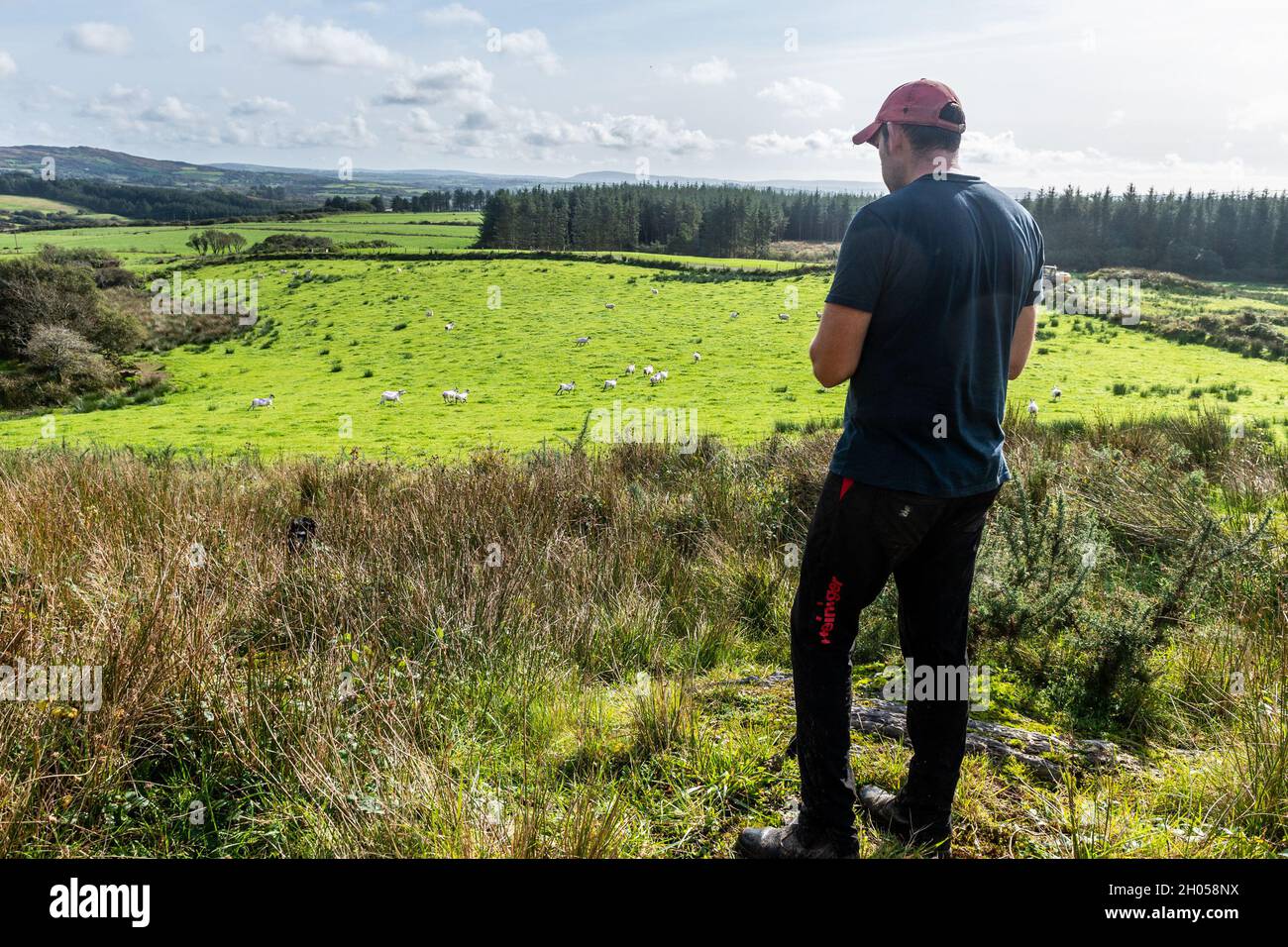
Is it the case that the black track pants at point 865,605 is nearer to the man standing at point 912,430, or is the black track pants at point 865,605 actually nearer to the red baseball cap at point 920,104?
the man standing at point 912,430

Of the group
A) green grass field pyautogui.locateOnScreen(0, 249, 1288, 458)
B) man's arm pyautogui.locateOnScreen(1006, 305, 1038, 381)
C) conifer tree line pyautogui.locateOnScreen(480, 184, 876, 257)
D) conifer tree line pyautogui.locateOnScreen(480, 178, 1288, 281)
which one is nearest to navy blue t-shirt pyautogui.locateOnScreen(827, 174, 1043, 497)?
man's arm pyautogui.locateOnScreen(1006, 305, 1038, 381)

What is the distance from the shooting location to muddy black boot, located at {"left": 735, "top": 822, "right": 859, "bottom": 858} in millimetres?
2352

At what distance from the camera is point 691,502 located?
6570 mm

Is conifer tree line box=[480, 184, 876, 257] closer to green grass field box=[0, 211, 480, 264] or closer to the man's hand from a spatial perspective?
green grass field box=[0, 211, 480, 264]

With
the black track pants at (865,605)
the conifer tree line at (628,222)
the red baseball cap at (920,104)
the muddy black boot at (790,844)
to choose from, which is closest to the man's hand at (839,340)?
the black track pants at (865,605)

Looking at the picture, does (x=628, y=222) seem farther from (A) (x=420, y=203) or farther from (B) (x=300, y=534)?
(B) (x=300, y=534)

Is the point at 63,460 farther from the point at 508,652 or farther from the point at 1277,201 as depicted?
the point at 1277,201

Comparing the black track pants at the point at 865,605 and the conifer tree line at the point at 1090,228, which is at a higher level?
the conifer tree line at the point at 1090,228

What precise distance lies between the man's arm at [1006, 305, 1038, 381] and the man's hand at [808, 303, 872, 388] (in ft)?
2.25

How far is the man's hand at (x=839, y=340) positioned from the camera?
2125mm
